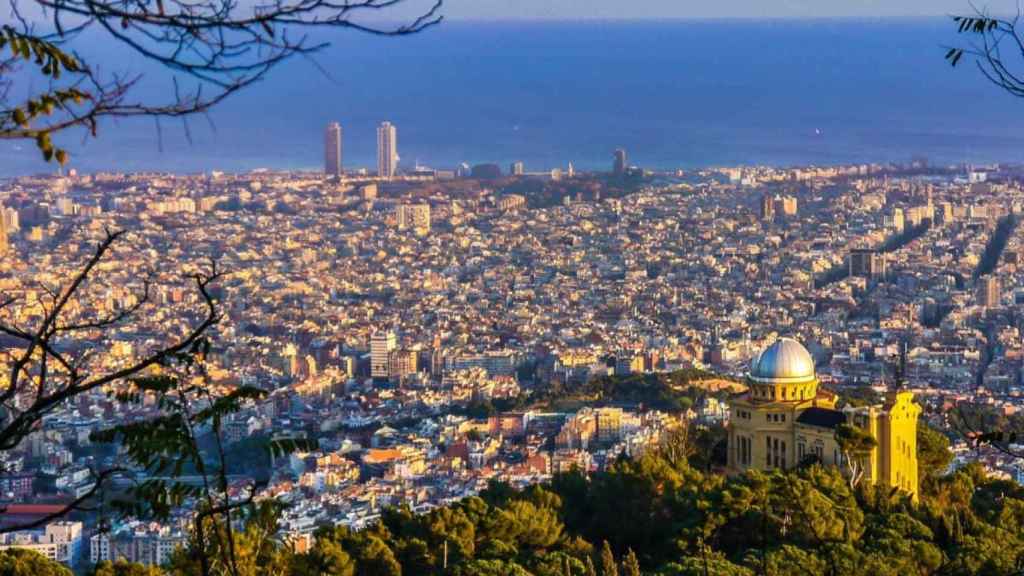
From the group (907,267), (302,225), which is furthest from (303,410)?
(302,225)

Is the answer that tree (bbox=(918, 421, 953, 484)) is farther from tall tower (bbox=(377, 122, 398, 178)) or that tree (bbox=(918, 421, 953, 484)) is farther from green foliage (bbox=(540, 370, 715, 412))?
tall tower (bbox=(377, 122, 398, 178))

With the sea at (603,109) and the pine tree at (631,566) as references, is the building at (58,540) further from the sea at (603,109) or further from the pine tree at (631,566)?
the sea at (603,109)

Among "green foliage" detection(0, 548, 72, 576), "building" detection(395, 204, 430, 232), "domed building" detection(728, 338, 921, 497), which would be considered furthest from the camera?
"building" detection(395, 204, 430, 232)

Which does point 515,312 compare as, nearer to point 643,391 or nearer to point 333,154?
point 643,391

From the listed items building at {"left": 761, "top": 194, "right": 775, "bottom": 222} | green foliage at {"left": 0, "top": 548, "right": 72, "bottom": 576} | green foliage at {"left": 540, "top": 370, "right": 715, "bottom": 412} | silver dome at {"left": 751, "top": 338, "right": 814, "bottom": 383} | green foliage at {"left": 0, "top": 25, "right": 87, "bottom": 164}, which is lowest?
green foliage at {"left": 540, "top": 370, "right": 715, "bottom": 412}

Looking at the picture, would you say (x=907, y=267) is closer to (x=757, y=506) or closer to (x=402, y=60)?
(x=757, y=506)

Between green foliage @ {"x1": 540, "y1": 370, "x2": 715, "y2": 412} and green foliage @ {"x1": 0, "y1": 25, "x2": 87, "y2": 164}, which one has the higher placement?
green foliage @ {"x1": 0, "y1": 25, "x2": 87, "y2": 164}

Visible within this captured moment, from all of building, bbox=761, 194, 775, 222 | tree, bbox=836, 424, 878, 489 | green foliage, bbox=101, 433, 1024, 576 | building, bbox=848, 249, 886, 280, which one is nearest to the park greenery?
green foliage, bbox=101, 433, 1024, 576

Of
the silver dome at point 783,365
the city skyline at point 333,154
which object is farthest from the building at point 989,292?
the city skyline at point 333,154
